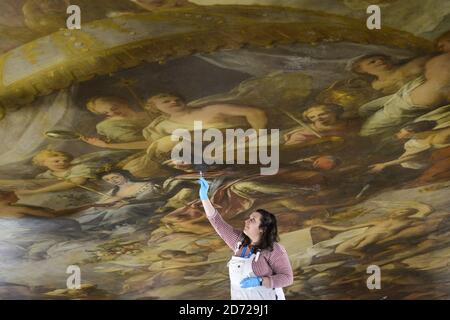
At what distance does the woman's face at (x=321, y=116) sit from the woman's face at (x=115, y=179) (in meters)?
3.07

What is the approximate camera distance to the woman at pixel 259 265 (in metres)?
7.94

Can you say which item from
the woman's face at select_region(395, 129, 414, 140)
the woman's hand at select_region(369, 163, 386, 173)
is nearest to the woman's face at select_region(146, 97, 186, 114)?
the woman's face at select_region(395, 129, 414, 140)

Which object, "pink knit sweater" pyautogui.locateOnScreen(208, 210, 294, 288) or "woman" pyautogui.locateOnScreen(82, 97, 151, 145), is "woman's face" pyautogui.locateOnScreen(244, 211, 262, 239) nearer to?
"pink knit sweater" pyautogui.locateOnScreen(208, 210, 294, 288)

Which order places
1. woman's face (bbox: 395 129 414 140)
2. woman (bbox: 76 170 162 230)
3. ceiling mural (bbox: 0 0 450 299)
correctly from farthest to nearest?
woman (bbox: 76 170 162 230), woman's face (bbox: 395 129 414 140), ceiling mural (bbox: 0 0 450 299)

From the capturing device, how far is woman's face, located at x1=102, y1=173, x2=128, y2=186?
10938mm

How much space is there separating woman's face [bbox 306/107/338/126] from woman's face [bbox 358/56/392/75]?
908 mm

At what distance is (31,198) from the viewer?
36.9ft

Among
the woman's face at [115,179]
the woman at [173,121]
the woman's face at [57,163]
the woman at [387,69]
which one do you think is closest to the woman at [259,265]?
the woman at [173,121]

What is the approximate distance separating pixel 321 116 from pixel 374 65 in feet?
3.84

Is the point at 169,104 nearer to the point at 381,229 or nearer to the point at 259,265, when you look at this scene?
the point at 259,265

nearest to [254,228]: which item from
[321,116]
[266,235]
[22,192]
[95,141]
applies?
[266,235]

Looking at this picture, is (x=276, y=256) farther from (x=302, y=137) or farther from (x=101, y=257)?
(x=101, y=257)
